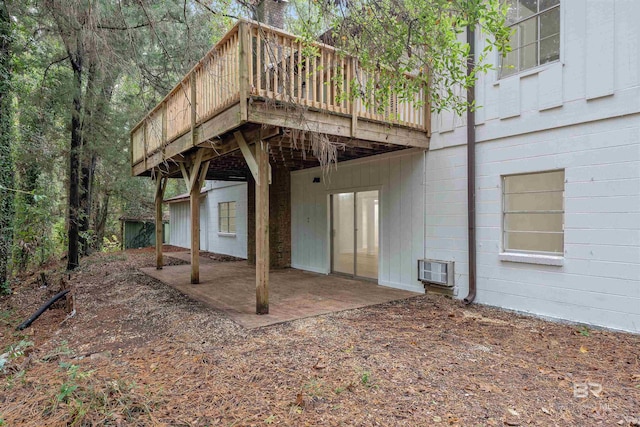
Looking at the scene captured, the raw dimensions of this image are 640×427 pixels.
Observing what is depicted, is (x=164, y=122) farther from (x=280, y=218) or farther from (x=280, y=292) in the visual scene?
(x=280, y=292)

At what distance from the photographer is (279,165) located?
30.1 feet

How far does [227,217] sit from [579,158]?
11004 mm

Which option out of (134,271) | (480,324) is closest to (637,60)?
(480,324)

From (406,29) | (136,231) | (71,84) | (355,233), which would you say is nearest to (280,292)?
(355,233)

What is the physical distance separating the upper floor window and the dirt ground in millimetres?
3585

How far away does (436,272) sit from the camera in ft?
19.6

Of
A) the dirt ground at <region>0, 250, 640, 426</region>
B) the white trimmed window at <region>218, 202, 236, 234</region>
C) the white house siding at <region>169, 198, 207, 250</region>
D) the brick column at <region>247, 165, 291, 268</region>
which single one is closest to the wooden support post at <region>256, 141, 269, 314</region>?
the dirt ground at <region>0, 250, 640, 426</region>

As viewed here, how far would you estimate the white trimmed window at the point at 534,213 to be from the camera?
4.82 m

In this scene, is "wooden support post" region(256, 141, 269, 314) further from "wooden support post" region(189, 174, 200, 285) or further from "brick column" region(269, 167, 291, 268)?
"brick column" region(269, 167, 291, 268)

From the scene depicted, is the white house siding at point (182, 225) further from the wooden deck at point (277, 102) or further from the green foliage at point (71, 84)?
the wooden deck at point (277, 102)

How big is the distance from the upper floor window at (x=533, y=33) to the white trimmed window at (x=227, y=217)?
31.9ft

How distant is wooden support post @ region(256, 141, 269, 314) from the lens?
4742 millimetres

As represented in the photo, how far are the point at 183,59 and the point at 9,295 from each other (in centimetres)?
599

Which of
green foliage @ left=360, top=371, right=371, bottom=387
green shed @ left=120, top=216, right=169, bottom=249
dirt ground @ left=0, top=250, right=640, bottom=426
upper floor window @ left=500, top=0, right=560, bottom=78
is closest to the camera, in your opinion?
dirt ground @ left=0, top=250, right=640, bottom=426
